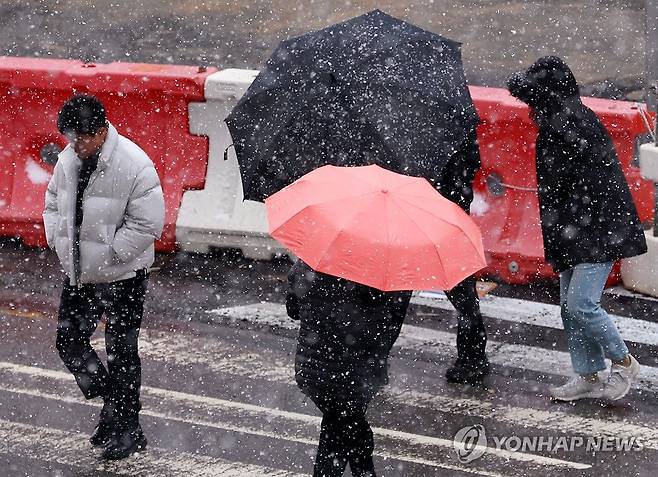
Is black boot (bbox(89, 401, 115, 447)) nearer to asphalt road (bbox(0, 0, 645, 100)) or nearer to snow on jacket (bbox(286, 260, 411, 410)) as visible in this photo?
snow on jacket (bbox(286, 260, 411, 410))

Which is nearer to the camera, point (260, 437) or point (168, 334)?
point (260, 437)

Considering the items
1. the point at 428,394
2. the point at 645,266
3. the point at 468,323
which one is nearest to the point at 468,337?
the point at 468,323

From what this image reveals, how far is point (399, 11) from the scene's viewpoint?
18.2 m

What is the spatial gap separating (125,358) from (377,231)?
1.92 m

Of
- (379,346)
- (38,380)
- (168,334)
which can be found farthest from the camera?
(168,334)

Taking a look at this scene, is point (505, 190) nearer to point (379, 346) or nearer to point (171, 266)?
point (171, 266)

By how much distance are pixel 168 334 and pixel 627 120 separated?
3395 mm

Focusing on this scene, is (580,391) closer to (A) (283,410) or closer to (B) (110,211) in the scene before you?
(A) (283,410)

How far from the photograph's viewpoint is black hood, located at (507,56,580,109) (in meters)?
7.11

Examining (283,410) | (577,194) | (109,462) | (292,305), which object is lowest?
(109,462)

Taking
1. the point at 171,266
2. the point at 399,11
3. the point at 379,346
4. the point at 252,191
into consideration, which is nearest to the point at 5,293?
the point at 171,266

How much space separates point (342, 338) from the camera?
224 inches

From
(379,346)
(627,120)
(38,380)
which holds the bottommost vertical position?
(38,380)

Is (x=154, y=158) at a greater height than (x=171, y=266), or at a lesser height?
greater
